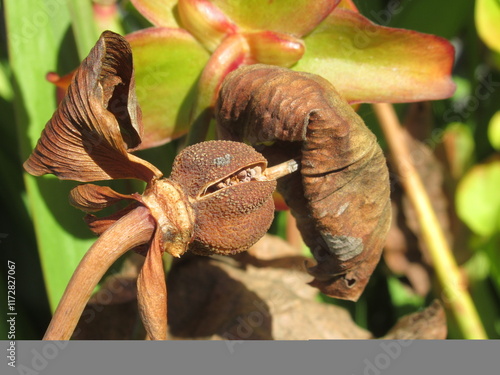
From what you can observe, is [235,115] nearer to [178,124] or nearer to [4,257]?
[178,124]

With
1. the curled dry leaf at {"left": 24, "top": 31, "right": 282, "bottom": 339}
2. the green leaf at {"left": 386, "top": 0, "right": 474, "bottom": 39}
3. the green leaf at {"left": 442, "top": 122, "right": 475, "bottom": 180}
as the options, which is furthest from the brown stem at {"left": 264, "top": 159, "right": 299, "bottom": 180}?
the green leaf at {"left": 442, "top": 122, "right": 475, "bottom": 180}

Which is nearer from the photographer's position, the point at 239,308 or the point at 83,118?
the point at 83,118

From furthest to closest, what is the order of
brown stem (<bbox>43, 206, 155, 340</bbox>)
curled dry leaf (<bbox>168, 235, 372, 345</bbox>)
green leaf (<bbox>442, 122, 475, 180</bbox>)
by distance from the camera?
green leaf (<bbox>442, 122, 475, 180</bbox>), curled dry leaf (<bbox>168, 235, 372, 345</bbox>), brown stem (<bbox>43, 206, 155, 340</bbox>)

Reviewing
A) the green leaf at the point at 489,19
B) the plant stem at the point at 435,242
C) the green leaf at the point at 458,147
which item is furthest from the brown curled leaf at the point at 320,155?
the green leaf at the point at 458,147

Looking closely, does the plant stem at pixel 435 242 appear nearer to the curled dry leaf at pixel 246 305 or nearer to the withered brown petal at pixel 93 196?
the curled dry leaf at pixel 246 305

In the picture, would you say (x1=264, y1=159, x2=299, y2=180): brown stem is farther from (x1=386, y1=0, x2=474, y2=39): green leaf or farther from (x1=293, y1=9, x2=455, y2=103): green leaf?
(x1=386, y1=0, x2=474, y2=39): green leaf

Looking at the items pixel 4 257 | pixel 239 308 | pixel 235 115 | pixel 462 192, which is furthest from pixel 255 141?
pixel 462 192
